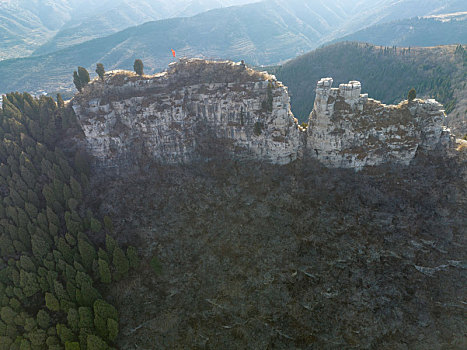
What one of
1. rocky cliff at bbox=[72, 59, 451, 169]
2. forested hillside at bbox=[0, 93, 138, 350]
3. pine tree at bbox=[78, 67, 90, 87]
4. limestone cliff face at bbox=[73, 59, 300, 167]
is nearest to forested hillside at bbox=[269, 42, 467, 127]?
rocky cliff at bbox=[72, 59, 451, 169]

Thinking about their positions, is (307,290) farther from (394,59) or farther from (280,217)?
(394,59)

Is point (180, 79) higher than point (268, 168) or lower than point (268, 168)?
higher

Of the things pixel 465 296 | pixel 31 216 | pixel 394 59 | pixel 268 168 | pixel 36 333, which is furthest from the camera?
pixel 394 59

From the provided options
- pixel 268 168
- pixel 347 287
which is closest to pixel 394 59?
pixel 268 168

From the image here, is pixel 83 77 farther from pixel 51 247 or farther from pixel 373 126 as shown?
pixel 373 126

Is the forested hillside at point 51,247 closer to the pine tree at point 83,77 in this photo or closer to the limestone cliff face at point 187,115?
the pine tree at point 83,77

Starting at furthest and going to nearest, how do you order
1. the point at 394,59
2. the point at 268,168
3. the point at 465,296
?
the point at 394,59 < the point at 268,168 < the point at 465,296

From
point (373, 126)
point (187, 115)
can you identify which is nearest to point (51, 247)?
point (187, 115)
